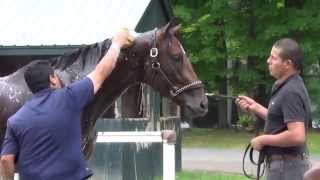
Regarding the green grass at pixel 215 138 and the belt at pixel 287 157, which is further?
the green grass at pixel 215 138

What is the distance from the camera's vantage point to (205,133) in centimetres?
3250

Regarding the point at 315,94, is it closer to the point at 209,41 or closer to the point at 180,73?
the point at 209,41

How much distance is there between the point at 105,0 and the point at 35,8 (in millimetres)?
1491

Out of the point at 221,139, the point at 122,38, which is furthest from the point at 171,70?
the point at 221,139

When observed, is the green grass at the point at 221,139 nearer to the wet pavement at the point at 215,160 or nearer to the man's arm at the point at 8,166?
the wet pavement at the point at 215,160

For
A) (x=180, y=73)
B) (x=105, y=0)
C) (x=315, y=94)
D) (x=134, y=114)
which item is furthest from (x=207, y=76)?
(x=180, y=73)

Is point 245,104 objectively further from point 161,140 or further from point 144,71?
point 161,140

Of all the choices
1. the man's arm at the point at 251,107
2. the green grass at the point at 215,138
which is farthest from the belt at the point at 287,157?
the green grass at the point at 215,138

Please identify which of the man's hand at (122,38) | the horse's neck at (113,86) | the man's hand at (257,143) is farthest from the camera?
the horse's neck at (113,86)

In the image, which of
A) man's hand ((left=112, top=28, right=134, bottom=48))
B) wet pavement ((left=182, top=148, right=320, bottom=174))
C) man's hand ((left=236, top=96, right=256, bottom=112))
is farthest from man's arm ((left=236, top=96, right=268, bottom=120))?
wet pavement ((left=182, top=148, right=320, bottom=174))

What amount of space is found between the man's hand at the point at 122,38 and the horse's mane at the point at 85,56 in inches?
16.3

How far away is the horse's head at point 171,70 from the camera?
6.62 meters

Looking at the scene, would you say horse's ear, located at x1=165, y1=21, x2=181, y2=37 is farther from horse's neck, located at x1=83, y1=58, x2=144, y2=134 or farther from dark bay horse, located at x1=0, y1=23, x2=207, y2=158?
horse's neck, located at x1=83, y1=58, x2=144, y2=134

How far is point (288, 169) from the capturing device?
573 cm
